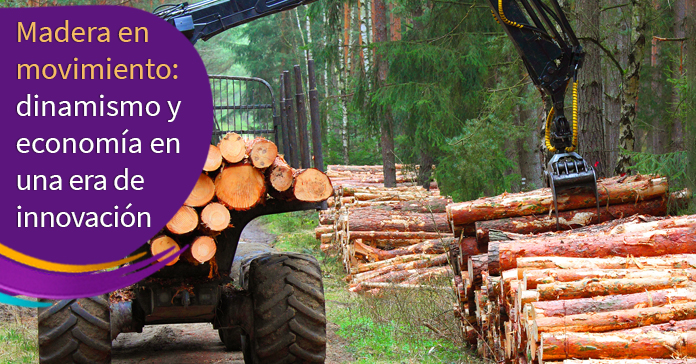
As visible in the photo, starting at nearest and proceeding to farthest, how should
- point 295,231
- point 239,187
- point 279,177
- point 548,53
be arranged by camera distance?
point 239,187, point 279,177, point 548,53, point 295,231

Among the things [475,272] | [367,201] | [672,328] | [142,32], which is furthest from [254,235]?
[672,328]

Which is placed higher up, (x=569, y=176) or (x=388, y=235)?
(x=569, y=176)

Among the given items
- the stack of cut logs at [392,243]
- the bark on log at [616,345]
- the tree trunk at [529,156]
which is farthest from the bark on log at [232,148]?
the tree trunk at [529,156]

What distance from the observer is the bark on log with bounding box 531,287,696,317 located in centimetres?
434

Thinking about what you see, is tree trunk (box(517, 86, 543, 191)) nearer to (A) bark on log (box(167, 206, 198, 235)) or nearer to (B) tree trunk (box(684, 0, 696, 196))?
(B) tree trunk (box(684, 0, 696, 196))

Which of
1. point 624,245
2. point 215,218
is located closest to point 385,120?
point 624,245

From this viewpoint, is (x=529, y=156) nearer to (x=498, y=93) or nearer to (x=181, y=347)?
(x=498, y=93)

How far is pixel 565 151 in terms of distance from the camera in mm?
7445

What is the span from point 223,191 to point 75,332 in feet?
5.05

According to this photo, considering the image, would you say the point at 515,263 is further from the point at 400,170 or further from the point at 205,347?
the point at 400,170

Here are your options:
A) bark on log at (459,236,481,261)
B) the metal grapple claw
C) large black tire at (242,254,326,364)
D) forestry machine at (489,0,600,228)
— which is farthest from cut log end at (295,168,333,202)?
forestry machine at (489,0,600,228)

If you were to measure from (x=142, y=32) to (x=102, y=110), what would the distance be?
787mm

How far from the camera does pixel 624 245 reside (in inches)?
211

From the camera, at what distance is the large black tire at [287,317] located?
5391mm
